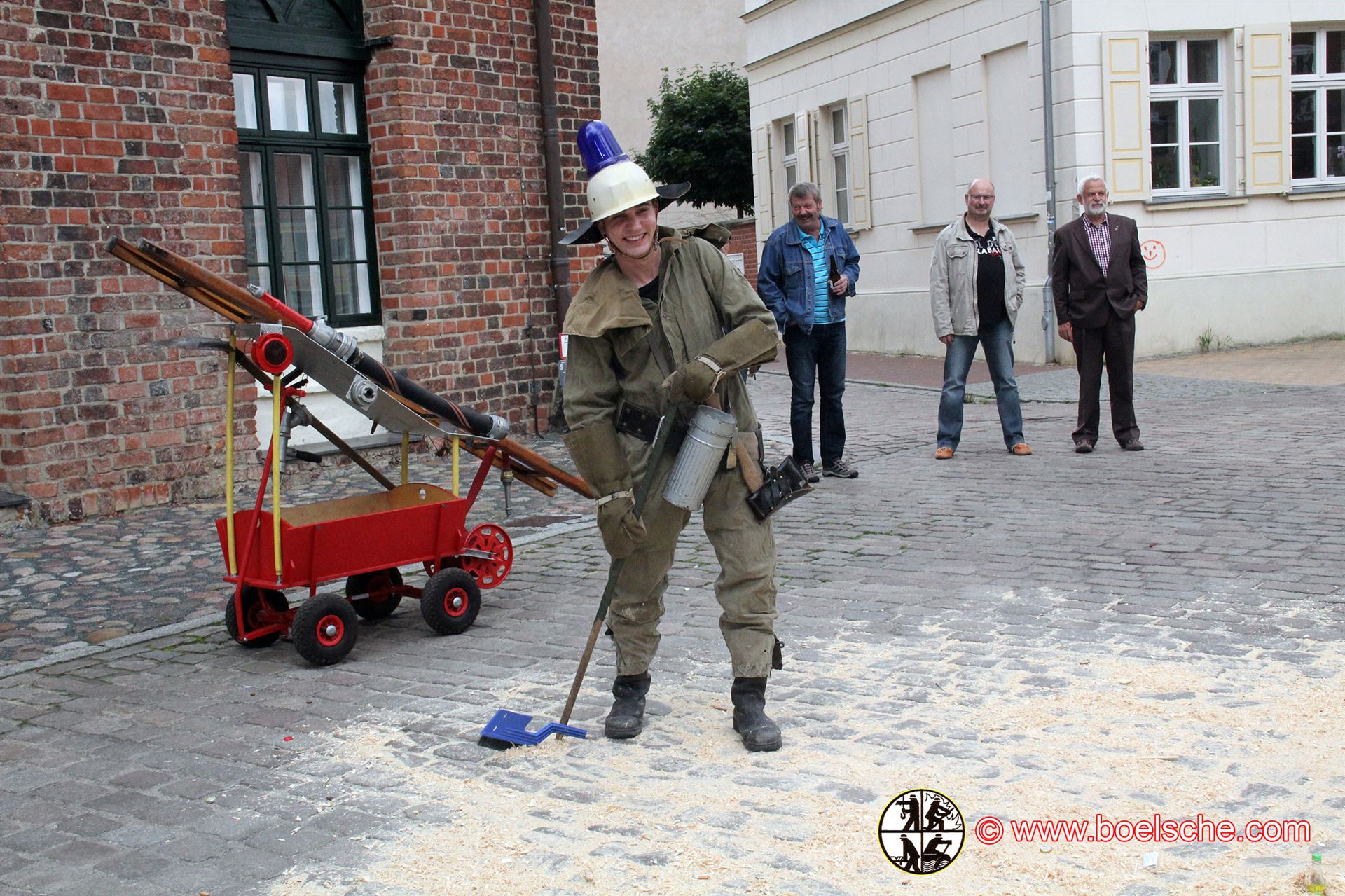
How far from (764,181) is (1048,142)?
27.8 feet

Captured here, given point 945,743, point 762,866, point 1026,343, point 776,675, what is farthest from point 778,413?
point 762,866

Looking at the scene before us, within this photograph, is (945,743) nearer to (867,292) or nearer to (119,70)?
(119,70)

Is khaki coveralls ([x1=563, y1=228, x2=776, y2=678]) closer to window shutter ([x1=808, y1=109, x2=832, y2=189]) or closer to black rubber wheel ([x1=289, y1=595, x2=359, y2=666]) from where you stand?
black rubber wheel ([x1=289, y1=595, x2=359, y2=666])

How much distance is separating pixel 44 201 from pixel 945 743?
7.02 m

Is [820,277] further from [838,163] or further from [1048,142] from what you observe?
[838,163]

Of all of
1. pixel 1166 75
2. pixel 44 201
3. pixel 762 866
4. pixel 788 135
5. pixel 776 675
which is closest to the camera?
pixel 762 866

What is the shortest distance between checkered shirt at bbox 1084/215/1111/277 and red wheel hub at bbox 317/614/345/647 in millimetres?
6355

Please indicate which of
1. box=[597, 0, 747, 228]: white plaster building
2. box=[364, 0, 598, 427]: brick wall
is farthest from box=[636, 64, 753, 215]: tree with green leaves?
box=[364, 0, 598, 427]: brick wall

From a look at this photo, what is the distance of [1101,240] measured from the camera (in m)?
9.70

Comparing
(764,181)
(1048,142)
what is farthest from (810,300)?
(764,181)

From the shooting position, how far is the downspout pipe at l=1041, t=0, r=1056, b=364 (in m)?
16.1

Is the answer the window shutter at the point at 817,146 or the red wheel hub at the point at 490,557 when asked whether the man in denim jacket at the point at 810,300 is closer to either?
the red wheel hub at the point at 490,557

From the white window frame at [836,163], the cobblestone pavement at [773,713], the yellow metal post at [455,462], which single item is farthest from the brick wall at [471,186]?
the white window frame at [836,163]

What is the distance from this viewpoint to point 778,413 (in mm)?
13539
